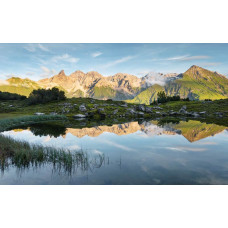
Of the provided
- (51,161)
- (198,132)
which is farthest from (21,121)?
(198,132)

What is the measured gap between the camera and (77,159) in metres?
17.3

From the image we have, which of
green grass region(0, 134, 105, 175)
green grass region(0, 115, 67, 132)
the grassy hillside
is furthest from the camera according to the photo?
green grass region(0, 115, 67, 132)

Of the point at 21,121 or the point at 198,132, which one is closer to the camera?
the point at 198,132

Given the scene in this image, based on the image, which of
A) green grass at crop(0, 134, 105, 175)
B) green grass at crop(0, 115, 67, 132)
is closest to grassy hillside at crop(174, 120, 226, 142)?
green grass at crop(0, 134, 105, 175)

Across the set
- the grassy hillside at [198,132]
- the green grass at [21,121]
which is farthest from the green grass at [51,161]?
the green grass at [21,121]

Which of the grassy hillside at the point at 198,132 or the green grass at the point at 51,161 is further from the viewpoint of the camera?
the grassy hillside at the point at 198,132

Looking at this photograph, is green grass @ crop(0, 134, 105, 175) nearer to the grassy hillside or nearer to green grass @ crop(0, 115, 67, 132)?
the grassy hillside

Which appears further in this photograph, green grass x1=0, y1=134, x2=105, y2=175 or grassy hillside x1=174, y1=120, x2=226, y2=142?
grassy hillside x1=174, y1=120, x2=226, y2=142

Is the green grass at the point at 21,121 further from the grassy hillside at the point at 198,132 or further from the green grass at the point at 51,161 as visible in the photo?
the grassy hillside at the point at 198,132

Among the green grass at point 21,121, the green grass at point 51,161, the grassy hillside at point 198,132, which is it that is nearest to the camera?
the green grass at point 51,161

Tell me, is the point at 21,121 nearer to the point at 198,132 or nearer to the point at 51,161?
the point at 51,161

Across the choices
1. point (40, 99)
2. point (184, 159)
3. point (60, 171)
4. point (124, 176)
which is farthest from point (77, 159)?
point (40, 99)

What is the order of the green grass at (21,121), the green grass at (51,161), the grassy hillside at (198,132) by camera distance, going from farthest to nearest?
1. the green grass at (21,121)
2. the grassy hillside at (198,132)
3. the green grass at (51,161)
